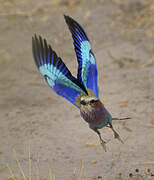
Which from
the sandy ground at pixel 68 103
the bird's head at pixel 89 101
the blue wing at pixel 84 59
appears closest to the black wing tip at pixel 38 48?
the blue wing at pixel 84 59

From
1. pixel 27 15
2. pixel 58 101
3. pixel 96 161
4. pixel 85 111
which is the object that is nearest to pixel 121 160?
pixel 96 161

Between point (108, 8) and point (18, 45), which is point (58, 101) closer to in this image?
point (18, 45)

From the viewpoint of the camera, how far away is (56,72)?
2910 mm

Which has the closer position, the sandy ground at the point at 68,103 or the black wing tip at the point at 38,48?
the black wing tip at the point at 38,48

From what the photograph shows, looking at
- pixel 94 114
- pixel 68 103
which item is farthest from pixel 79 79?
pixel 68 103

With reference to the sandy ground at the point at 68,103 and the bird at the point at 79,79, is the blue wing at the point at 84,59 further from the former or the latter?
the sandy ground at the point at 68,103

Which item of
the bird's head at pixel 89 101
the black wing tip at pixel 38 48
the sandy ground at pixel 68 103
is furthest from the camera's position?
the sandy ground at pixel 68 103

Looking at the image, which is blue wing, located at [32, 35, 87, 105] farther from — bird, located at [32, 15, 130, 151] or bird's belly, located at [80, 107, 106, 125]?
bird's belly, located at [80, 107, 106, 125]

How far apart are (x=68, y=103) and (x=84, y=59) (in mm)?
2070

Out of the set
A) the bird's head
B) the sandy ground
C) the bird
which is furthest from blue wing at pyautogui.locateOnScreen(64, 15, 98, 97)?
the sandy ground

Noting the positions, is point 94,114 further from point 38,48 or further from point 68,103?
point 68,103

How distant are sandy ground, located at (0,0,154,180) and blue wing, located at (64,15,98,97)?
95 centimetres

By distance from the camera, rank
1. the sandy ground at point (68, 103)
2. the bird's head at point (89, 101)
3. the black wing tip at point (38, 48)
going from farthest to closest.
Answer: the sandy ground at point (68, 103)
the black wing tip at point (38, 48)
the bird's head at point (89, 101)

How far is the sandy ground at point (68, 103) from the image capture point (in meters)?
3.77
